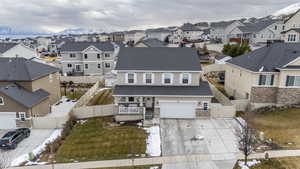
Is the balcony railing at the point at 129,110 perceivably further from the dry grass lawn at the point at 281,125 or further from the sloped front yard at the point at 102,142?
the dry grass lawn at the point at 281,125

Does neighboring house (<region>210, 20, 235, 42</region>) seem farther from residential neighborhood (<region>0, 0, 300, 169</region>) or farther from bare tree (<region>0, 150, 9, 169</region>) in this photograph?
bare tree (<region>0, 150, 9, 169</region>)

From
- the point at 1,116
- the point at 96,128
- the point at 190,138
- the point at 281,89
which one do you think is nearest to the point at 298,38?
the point at 281,89

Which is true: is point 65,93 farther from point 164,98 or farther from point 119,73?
point 164,98

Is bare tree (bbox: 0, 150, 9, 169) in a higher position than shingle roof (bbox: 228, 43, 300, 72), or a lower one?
lower

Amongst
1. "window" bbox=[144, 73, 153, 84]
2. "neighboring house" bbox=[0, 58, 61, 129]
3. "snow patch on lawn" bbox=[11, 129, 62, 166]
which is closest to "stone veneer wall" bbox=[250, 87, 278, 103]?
"window" bbox=[144, 73, 153, 84]

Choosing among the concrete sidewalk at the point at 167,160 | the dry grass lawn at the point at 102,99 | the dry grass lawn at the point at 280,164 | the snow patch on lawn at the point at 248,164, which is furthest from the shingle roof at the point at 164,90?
the dry grass lawn at the point at 280,164

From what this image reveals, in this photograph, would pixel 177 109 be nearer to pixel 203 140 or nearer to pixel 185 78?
pixel 185 78

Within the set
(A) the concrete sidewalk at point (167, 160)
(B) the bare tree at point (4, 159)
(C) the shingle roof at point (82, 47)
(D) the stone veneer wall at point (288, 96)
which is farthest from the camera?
(C) the shingle roof at point (82, 47)
